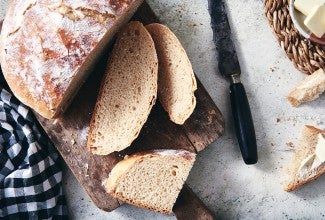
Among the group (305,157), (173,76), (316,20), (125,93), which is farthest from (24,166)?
(316,20)

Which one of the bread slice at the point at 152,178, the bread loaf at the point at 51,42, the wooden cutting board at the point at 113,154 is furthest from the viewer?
the wooden cutting board at the point at 113,154

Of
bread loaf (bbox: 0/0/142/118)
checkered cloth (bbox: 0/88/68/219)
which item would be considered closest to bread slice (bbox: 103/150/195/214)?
checkered cloth (bbox: 0/88/68/219)

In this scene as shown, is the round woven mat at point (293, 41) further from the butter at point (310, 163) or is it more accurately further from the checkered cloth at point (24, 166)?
the checkered cloth at point (24, 166)

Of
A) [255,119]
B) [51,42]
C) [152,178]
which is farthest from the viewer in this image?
[255,119]

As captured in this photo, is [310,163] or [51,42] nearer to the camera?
[51,42]

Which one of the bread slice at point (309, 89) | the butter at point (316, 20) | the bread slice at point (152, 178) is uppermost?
the butter at point (316, 20)

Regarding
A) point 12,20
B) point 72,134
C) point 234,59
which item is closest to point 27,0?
point 12,20

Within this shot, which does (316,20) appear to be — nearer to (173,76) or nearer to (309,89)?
(309,89)

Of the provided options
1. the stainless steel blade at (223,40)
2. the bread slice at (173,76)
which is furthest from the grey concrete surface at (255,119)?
the bread slice at (173,76)
